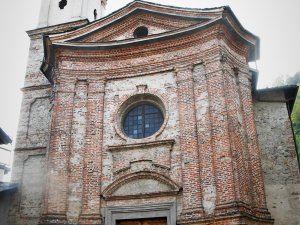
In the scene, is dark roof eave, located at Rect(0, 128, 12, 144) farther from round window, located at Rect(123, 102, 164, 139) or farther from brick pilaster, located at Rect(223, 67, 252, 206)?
brick pilaster, located at Rect(223, 67, 252, 206)

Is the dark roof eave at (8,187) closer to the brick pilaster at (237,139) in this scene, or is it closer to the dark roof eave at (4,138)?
the dark roof eave at (4,138)

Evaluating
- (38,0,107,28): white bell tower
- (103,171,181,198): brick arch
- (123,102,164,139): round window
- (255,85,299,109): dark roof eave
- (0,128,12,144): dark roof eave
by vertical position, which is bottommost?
(103,171,181,198): brick arch

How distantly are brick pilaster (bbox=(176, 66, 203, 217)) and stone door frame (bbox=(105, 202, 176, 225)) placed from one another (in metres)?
0.43

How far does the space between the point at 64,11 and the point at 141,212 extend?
11987 millimetres

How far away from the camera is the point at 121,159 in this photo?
11844 mm

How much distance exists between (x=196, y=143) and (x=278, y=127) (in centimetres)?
380

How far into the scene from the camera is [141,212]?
10.9m

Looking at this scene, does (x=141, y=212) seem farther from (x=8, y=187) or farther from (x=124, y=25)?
(x=124, y=25)

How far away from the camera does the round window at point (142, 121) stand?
12.4m

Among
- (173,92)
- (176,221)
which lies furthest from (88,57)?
(176,221)

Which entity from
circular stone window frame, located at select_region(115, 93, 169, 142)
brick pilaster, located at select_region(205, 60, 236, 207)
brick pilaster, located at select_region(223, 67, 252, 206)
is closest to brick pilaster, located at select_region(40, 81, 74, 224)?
circular stone window frame, located at select_region(115, 93, 169, 142)

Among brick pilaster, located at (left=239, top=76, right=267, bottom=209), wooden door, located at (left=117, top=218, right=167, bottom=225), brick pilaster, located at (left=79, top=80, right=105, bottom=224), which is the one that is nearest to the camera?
wooden door, located at (left=117, top=218, right=167, bottom=225)

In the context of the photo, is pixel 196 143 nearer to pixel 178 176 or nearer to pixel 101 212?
pixel 178 176

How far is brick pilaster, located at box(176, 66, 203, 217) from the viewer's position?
34.7 ft
